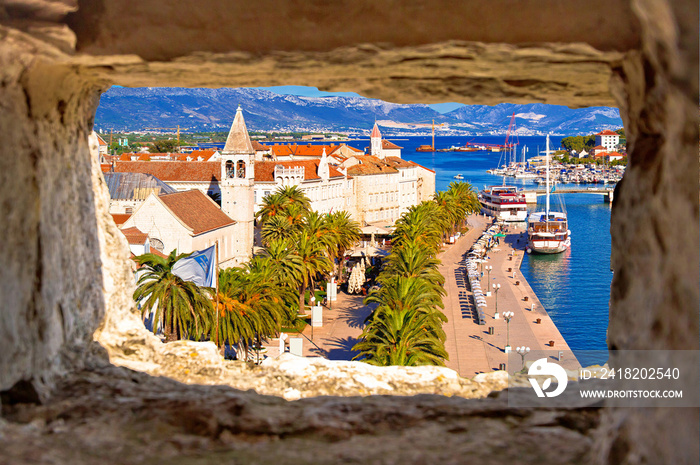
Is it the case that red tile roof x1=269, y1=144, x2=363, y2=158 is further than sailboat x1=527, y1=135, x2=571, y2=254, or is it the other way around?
red tile roof x1=269, y1=144, x2=363, y2=158

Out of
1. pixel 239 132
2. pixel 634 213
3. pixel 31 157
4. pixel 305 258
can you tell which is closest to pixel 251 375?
pixel 31 157

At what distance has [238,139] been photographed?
1870 inches

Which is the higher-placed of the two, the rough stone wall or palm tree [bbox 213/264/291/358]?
the rough stone wall

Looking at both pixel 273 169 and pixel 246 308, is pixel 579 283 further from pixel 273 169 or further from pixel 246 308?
pixel 246 308

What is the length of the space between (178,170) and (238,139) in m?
13.9

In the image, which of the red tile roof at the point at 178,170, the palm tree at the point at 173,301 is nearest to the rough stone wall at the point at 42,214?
the palm tree at the point at 173,301

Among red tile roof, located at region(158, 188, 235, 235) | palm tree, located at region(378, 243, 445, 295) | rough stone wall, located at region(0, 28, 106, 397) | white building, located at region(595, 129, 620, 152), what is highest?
white building, located at region(595, 129, 620, 152)

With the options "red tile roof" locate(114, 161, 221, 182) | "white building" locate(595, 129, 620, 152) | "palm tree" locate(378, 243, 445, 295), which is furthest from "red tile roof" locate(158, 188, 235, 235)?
"white building" locate(595, 129, 620, 152)

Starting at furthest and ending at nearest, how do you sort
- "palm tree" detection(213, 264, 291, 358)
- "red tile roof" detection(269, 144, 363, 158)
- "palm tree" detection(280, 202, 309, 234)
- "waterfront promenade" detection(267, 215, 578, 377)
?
1. "red tile roof" detection(269, 144, 363, 158)
2. "palm tree" detection(280, 202, 309, 234)
3. "waterfront promenade" detection(267, 215, 578, 377)
4. "palm tree" detection(213, 264, 291, 358)

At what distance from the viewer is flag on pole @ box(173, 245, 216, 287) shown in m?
19.7

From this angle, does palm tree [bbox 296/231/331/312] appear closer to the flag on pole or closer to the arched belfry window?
the flag on pole

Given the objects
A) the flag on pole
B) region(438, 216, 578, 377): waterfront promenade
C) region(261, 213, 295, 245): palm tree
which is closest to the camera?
the flag on pole

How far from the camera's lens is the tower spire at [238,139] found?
46812 millimetres

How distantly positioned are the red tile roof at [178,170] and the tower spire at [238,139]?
10.5 m
